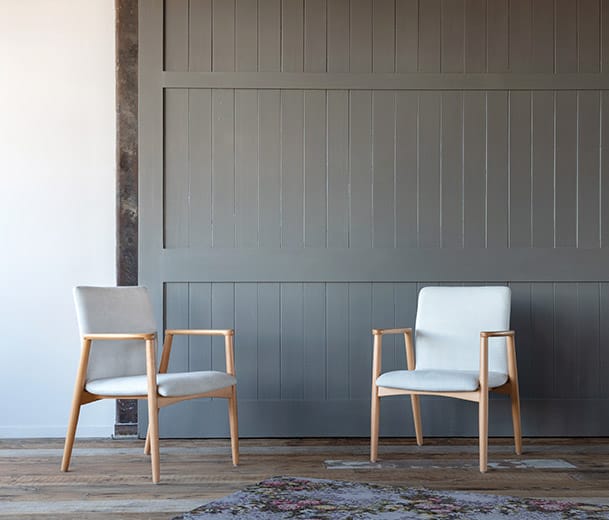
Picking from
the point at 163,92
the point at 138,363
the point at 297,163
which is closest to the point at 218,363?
the point at 138,363

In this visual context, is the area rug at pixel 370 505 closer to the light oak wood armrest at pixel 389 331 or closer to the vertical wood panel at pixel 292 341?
the light oak wood armrest at pixel 389 331

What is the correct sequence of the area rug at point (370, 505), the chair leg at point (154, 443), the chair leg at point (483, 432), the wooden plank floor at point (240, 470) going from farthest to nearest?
1. the chair leg at point (483, 432)
2. the chair leg at point (154, 443)
3. the wooden plank floor at point (240, 470)
4. the area rug at point (370, 505)

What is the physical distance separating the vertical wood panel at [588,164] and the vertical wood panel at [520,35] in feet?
1.19

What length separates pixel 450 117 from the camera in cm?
420

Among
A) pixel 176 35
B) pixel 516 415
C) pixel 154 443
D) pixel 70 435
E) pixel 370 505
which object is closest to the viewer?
pixel 370 505

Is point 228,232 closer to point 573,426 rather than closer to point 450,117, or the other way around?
point 450,117

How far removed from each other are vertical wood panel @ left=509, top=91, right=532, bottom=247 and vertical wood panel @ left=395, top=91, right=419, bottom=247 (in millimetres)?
530

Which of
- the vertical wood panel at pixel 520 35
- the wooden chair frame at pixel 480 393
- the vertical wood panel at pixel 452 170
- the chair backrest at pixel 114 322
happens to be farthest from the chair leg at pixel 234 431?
the vertical wood panel at pixel 520 35

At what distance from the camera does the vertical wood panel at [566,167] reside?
4203mm

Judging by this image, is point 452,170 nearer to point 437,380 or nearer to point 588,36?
point 588,36

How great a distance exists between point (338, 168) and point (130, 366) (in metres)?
1.53

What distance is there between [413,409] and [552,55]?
81.9 inches

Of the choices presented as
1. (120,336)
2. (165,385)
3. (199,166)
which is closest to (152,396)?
(165,385)

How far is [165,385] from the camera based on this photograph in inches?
127
